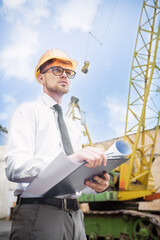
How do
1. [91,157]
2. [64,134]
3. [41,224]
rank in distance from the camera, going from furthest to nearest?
[64,134], [41,224], [91,157]

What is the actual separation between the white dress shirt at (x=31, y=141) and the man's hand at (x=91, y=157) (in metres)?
0.10

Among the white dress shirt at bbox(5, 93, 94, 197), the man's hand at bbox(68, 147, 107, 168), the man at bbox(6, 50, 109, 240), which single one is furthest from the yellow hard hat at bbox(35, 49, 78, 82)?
the man's hand at bbox(68, 147, 107, 168)

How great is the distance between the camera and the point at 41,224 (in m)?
0.82

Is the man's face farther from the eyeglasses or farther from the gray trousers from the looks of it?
the gray trousers

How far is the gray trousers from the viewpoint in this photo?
802 mm

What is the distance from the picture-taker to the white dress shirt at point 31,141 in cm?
73

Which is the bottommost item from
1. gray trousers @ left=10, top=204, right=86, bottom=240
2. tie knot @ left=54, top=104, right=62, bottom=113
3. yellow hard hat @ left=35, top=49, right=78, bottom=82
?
gray trousers @ left=10, top=204, right=86, bottom=240

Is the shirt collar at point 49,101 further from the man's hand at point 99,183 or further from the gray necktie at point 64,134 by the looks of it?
the man's hand at point 99,183

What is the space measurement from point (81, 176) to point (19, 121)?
0.99 ft

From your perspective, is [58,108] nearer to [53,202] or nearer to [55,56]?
[55,56]

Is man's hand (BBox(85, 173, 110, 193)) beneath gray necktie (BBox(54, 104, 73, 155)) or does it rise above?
beneath

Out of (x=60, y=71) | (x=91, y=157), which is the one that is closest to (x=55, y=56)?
(x=60, y=71)

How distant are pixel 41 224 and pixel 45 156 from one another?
0.76 feet

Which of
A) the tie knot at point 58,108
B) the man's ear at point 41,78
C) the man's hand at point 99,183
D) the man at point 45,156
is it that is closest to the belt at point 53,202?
the man at point 45,156
